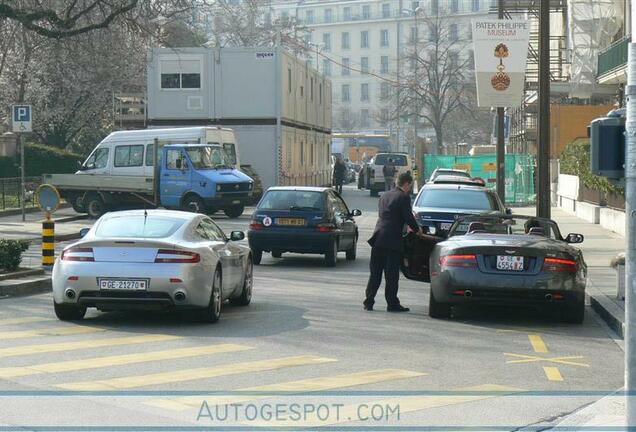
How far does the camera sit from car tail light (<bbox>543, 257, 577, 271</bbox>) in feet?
46.1

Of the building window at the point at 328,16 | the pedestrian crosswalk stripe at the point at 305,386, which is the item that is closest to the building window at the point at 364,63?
the building window at the point at 328,16

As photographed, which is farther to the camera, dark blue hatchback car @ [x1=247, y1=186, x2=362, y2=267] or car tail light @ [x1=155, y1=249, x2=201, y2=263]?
dark blue hatchback car @ [x1=247, y1=186, x2=362, y2=267]

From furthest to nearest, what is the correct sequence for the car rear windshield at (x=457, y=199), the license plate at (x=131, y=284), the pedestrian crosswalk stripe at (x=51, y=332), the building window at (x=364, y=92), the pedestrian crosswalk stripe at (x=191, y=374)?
the building window at (x=364, y=92)
the car rear windshield at (x=457, y=199)
the license plate at (x=131, y=284)
the pedestrian crosswalk stripe at (x=51, y=332)
the pedestrian crosswalk stripe at (x=191, y=374)

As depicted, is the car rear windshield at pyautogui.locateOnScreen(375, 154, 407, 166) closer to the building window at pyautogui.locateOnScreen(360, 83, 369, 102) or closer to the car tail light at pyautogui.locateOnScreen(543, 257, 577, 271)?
the car tail light at pyautogui.locateOnScreen(543, 257, 577, 271)

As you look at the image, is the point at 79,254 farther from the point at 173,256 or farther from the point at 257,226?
the point at 257,226

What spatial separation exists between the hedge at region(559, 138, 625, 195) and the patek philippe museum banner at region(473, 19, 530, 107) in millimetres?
3833

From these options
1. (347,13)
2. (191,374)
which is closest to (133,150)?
(191,374)

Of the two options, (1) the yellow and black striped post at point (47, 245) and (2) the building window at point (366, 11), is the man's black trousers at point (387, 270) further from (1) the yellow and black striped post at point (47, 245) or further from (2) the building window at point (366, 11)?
(2) the building window at point (366, 11)

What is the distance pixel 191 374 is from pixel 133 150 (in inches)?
1122

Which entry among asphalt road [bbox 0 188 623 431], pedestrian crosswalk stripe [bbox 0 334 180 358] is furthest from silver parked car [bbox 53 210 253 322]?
pedestrian crosswalk stripe [bbox 0 334 180 358]

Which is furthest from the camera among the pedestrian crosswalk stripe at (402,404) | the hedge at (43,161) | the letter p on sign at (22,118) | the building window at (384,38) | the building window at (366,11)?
the building window at (366,11)

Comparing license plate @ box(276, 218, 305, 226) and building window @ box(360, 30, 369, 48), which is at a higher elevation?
building window @ box(360, 30, 369, 48)

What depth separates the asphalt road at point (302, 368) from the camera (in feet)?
28.5

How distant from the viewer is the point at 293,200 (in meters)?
22.4
